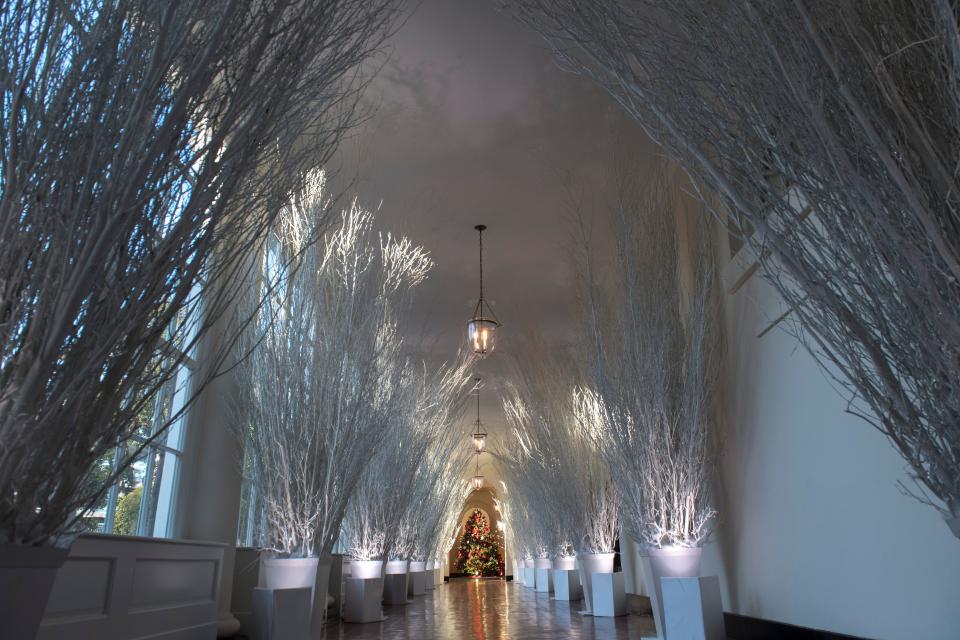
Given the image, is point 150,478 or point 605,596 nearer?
point 150,478

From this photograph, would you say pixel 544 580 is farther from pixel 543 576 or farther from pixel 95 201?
pixel 95 201

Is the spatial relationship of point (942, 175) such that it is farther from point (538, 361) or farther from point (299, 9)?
point (538, 361)

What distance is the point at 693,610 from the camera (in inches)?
134

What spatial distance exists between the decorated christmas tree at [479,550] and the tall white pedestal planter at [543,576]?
17.7 m

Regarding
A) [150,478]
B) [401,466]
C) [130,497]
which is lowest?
[130,497]

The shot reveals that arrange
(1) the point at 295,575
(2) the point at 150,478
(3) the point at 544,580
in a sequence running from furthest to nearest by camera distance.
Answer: (3) the point at 544,580 → (1) the point at 295,575 → (2) the point at 150,478

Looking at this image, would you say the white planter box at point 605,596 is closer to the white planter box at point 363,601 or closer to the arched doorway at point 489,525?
the white planter box at point 363,601

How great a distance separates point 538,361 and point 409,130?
9.44 feet

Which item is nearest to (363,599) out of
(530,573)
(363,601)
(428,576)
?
(363,601)

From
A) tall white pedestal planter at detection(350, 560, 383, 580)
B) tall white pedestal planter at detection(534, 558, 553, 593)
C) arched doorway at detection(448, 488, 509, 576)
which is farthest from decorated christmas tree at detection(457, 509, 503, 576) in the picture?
tall white pedestal planter at detection(350, 560, 383, 580)

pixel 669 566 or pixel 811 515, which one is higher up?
pixel 811 515

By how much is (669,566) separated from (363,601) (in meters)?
2.84

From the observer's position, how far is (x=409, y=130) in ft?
16.6

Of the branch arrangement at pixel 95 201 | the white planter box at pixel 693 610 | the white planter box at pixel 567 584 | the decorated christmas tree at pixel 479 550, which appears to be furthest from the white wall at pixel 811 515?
the decorated christmas tree at pixel 479 550
